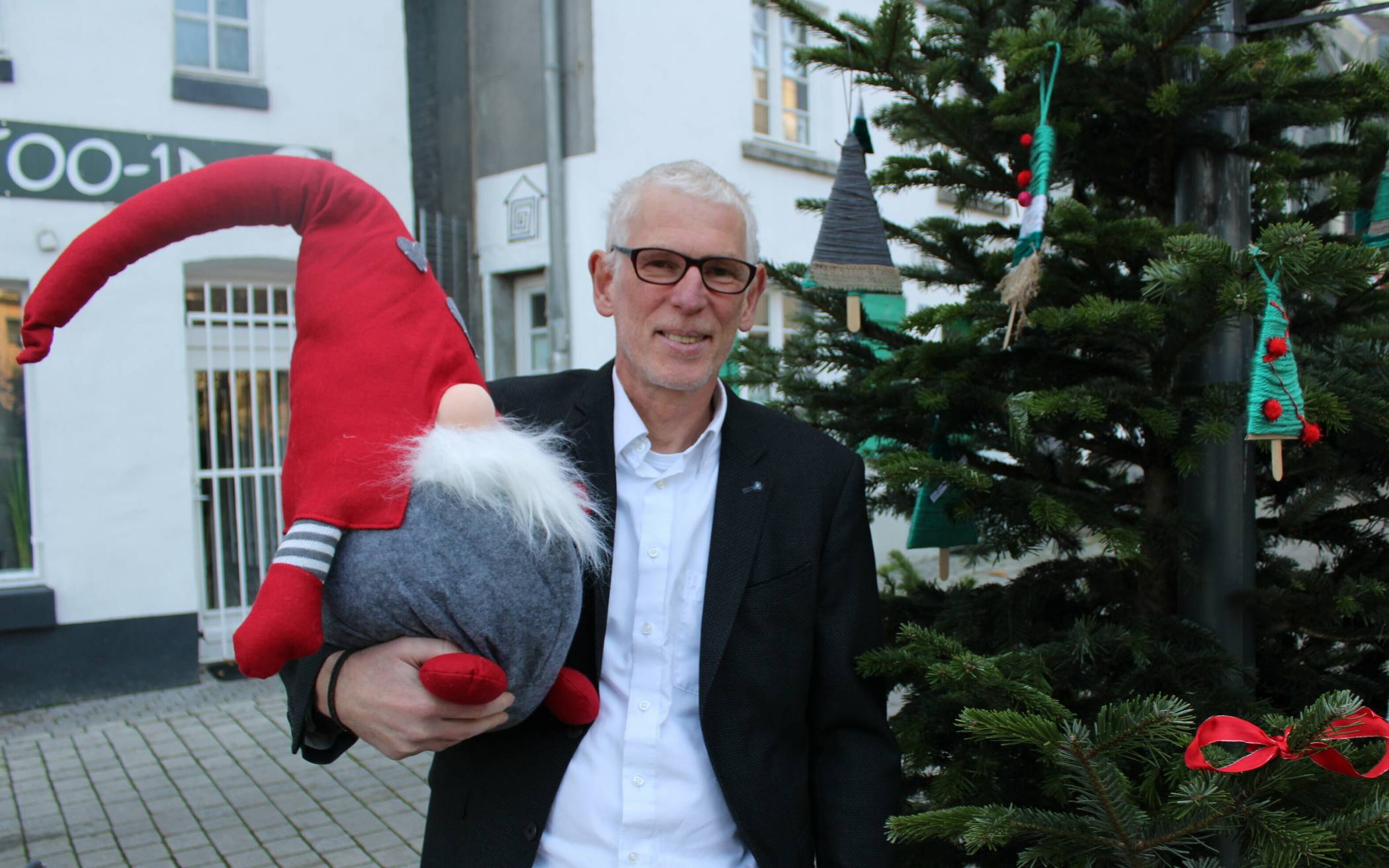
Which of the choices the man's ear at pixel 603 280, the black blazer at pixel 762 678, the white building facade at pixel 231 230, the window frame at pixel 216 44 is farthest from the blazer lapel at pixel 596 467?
the window frame at pixel 216 44

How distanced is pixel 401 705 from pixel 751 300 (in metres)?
0.98

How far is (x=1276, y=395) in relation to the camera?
1.62m

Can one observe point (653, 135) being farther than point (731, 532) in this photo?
Yes

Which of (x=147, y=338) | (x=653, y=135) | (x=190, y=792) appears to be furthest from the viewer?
(x=653, y=135)

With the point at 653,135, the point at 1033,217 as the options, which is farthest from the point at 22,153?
the point at 1033,217

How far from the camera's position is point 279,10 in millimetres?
6496

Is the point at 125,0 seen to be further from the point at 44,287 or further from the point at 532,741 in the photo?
the point at 532,741

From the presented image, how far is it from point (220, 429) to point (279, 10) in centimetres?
281

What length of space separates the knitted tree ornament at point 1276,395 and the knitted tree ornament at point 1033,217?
42 centimetres

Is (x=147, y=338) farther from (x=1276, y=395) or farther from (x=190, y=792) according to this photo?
(x=1276, y=395)

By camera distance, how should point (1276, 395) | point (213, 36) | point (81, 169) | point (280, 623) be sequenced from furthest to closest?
point (213, 36) → point (81, 169) → point (1276, 395) → point (280, 623)

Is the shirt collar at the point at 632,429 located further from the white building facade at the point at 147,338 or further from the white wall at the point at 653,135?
the white wall at the point at 653,135

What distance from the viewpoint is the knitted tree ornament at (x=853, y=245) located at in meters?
2.12

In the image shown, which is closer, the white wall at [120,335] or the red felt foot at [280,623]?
the red felt foot at [280,623]
